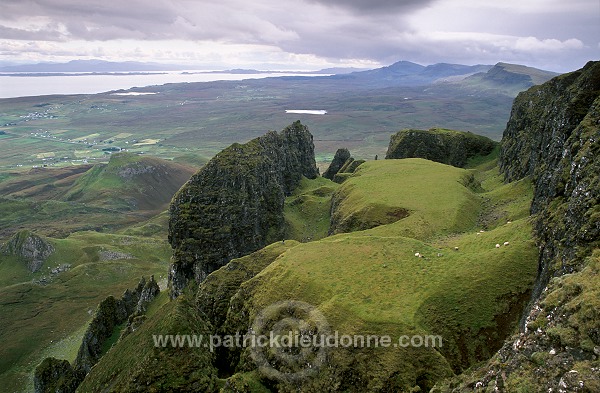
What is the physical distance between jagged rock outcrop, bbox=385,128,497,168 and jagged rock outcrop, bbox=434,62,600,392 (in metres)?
72.7

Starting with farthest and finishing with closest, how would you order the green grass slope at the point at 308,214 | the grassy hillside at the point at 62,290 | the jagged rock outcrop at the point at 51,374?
1. the grassy hillside at the point at 62,290
2. the green grass slope at the point at 308,214
3. the jagged rock outcrop at the point at 51,374

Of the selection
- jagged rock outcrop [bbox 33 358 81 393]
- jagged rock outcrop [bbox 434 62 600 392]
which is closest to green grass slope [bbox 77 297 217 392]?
jagged rock outcrop [bbox 434 62 600 392]

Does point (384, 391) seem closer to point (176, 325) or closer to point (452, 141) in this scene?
point (176, 325)

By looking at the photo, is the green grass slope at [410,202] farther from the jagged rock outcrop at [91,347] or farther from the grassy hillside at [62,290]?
the grassy hillside at [62,290]

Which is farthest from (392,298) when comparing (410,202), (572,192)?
(410,202)

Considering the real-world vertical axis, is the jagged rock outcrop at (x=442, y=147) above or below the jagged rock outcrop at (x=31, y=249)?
above

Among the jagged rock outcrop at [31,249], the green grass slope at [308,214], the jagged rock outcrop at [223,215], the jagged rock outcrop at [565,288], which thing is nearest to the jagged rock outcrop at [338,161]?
the green grass slope at [308,214]

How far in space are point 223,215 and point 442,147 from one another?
78.5m

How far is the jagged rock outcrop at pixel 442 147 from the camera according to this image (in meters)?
121

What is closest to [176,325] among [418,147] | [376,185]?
[376,185]

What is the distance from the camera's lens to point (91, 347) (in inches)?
2298

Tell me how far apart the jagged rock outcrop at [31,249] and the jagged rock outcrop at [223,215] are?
85.2 meters

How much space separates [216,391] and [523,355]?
783 inches

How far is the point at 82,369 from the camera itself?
53375 mm
